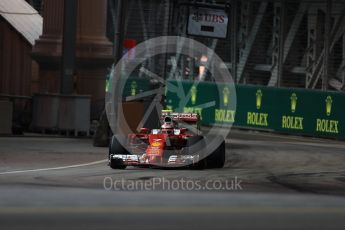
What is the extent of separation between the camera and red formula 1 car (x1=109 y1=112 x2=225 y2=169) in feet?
56.2

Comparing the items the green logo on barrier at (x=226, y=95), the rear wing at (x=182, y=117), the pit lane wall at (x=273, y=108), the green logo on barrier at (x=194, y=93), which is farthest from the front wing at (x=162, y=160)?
the green logo on barrier at (x=194, y=93)

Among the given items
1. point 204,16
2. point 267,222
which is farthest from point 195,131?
point 204,16

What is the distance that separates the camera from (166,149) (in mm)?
17156

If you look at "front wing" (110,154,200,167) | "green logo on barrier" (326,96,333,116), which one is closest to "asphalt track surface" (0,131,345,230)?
"front wing" (110,154,200,167)

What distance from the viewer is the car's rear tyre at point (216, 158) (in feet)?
58.3

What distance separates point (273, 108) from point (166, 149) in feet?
68.1

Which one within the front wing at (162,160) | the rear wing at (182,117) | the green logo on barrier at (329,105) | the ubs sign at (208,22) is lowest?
A: the front wing at (162,160)

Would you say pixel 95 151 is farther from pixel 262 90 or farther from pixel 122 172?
pixel 262 90

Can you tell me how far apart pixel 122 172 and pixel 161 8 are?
32914mm

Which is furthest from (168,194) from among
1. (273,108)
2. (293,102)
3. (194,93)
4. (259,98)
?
(194,93)

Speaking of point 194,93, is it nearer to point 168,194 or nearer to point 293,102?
point 293,102

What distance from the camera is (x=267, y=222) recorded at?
9984 millimetres

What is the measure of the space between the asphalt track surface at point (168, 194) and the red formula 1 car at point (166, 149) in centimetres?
25

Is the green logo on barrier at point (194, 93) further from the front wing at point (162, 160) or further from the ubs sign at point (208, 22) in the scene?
the front wing at point (162, 160)
